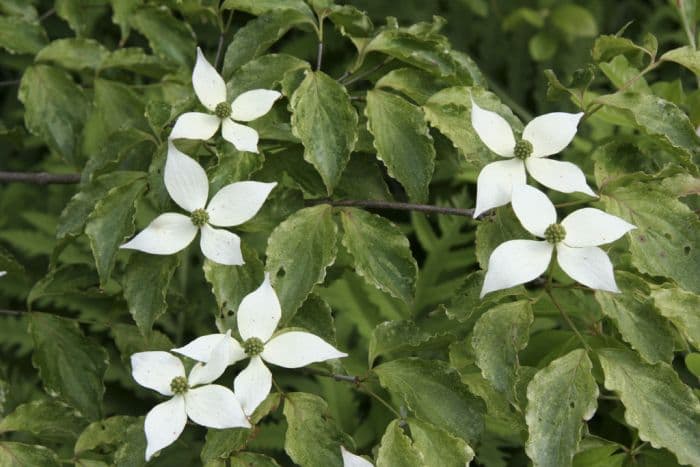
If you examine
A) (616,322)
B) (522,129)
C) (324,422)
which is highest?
(522,129)

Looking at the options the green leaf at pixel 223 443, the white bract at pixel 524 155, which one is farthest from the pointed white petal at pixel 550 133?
the green leaf at pixel 223 443

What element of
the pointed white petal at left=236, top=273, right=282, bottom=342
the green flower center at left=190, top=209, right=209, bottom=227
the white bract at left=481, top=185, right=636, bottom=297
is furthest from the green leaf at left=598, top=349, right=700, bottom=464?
the green flower center at left=190, top=209, right=209, bottom=227

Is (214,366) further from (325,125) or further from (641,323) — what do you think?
(641,323)

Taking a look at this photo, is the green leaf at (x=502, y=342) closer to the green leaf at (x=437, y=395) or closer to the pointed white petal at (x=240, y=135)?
the green leaf at (x=437, y=395)

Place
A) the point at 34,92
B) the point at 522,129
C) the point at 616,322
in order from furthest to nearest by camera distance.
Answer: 1. the point at 34,92
2. the point at 522,129
3. the point at 616,322

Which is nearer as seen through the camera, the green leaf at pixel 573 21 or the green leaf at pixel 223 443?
the green leaf at pixel 223 443

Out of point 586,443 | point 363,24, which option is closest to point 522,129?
point 363,24

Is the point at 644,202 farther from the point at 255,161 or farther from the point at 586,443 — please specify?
the point at 255,161
